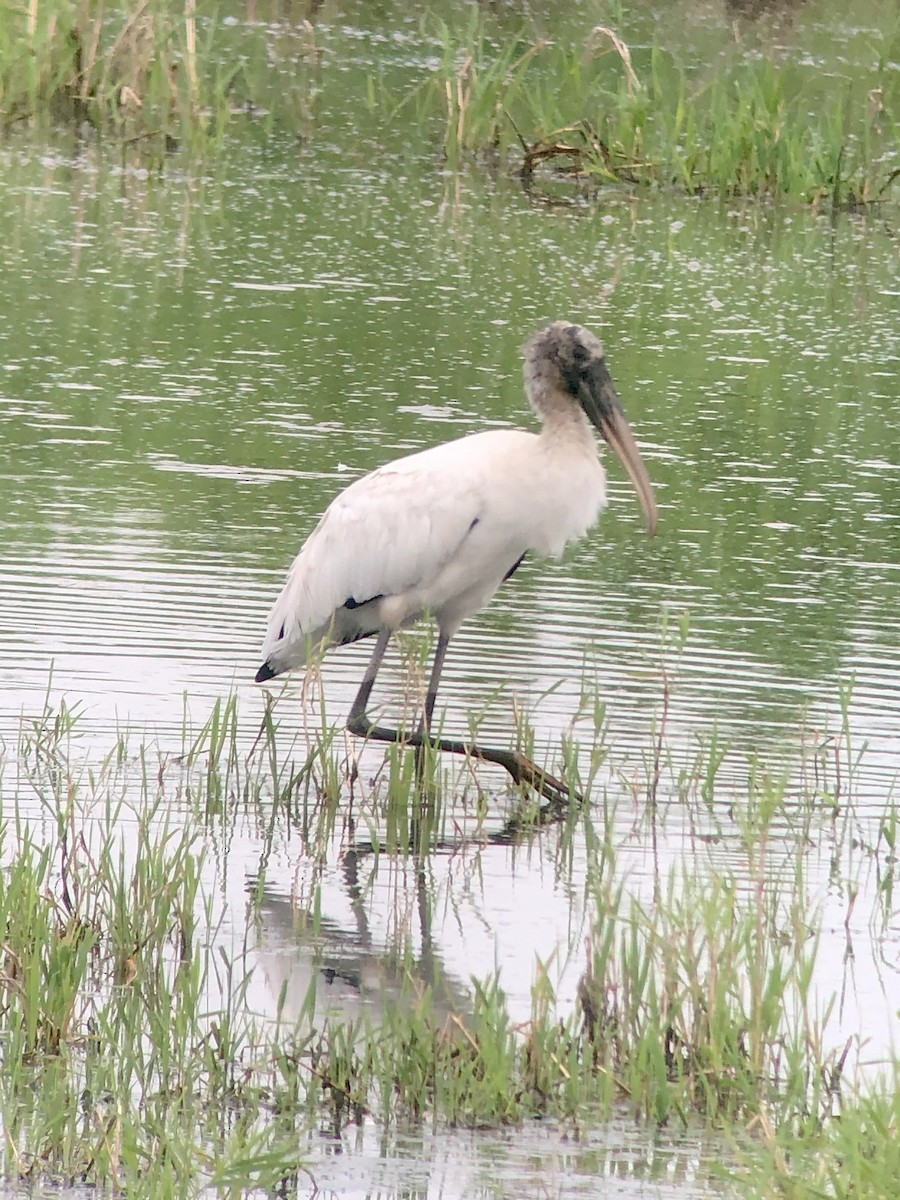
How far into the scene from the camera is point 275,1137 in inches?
158

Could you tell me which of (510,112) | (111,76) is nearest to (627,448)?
(111,76)

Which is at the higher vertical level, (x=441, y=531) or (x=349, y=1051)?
(x=441, y=531)

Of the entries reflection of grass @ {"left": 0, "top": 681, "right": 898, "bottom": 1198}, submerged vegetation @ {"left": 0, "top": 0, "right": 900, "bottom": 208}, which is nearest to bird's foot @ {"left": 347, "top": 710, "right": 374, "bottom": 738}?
reflection of grass @ {"left": 0, "top": 681, "right": 898, "bottom": 1198}

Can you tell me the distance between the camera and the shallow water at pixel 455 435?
551 centimetres

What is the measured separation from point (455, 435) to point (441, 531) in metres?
4.01

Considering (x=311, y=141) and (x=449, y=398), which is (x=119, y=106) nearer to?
(x=311, y=141)

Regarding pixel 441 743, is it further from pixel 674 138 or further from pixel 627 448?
pixel 674 138

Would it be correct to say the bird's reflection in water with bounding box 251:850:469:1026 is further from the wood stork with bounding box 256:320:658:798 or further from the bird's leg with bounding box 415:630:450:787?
the wood stork with bounding box 256:320:658:798

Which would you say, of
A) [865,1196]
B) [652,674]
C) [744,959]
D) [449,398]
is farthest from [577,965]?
[449,398]

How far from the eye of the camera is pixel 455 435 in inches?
423

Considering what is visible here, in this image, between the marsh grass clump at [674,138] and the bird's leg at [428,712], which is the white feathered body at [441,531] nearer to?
the bird's leg at [428,712]

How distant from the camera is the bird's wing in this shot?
677 cm

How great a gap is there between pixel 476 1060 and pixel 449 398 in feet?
24.9

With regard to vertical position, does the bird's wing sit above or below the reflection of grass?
above
